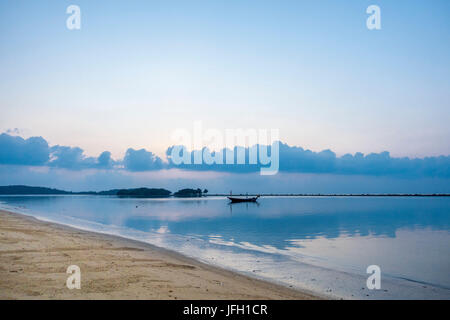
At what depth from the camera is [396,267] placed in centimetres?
2097

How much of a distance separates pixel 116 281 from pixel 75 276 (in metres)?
1.53

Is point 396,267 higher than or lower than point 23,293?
lower

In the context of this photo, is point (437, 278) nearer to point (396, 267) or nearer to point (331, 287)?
point (396, 267)

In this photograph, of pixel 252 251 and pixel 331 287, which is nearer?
pixel 331 287
